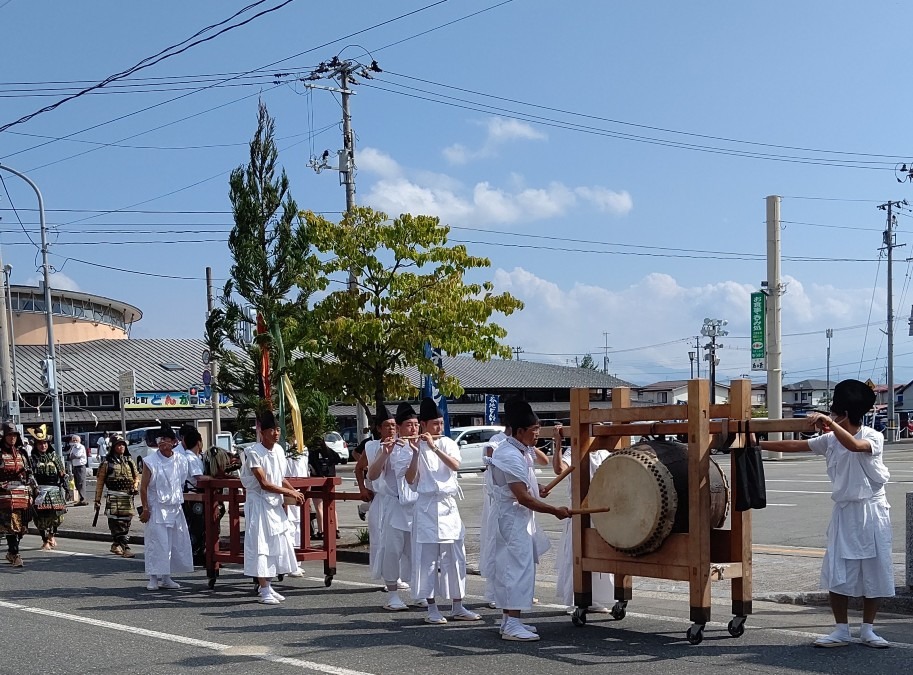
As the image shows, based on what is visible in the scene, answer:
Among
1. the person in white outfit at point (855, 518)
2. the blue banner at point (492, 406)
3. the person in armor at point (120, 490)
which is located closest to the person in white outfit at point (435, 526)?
the person in white outfit at point (855, 518)

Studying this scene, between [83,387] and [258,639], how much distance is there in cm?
4565

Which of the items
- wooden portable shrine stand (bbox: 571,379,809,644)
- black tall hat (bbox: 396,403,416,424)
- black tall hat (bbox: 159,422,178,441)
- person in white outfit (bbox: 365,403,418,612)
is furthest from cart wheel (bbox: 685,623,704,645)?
black tall hat (bbox: 159,422,178,441)

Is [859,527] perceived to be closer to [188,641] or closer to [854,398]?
[854,398]

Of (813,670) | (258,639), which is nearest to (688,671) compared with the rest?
(813,670)

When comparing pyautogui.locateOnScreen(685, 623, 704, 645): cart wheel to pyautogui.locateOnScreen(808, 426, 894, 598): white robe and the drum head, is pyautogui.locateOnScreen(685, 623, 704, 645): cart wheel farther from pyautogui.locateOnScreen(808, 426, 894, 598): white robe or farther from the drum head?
pyautogui.locateOnScreen(808, 426, 894, 598): white robe

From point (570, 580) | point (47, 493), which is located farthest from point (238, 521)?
point (47, 493)

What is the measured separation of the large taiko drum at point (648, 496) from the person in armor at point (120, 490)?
29.6 feet

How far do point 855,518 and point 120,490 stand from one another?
10797 mm

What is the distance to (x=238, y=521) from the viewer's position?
12.0 meters

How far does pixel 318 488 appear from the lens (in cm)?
1250

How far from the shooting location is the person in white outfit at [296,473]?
11906mm

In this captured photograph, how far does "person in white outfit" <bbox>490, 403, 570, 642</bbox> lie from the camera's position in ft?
26.9

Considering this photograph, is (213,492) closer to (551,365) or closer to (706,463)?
(706,463)

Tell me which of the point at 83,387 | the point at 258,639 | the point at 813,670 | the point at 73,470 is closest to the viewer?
the point at 813,670
